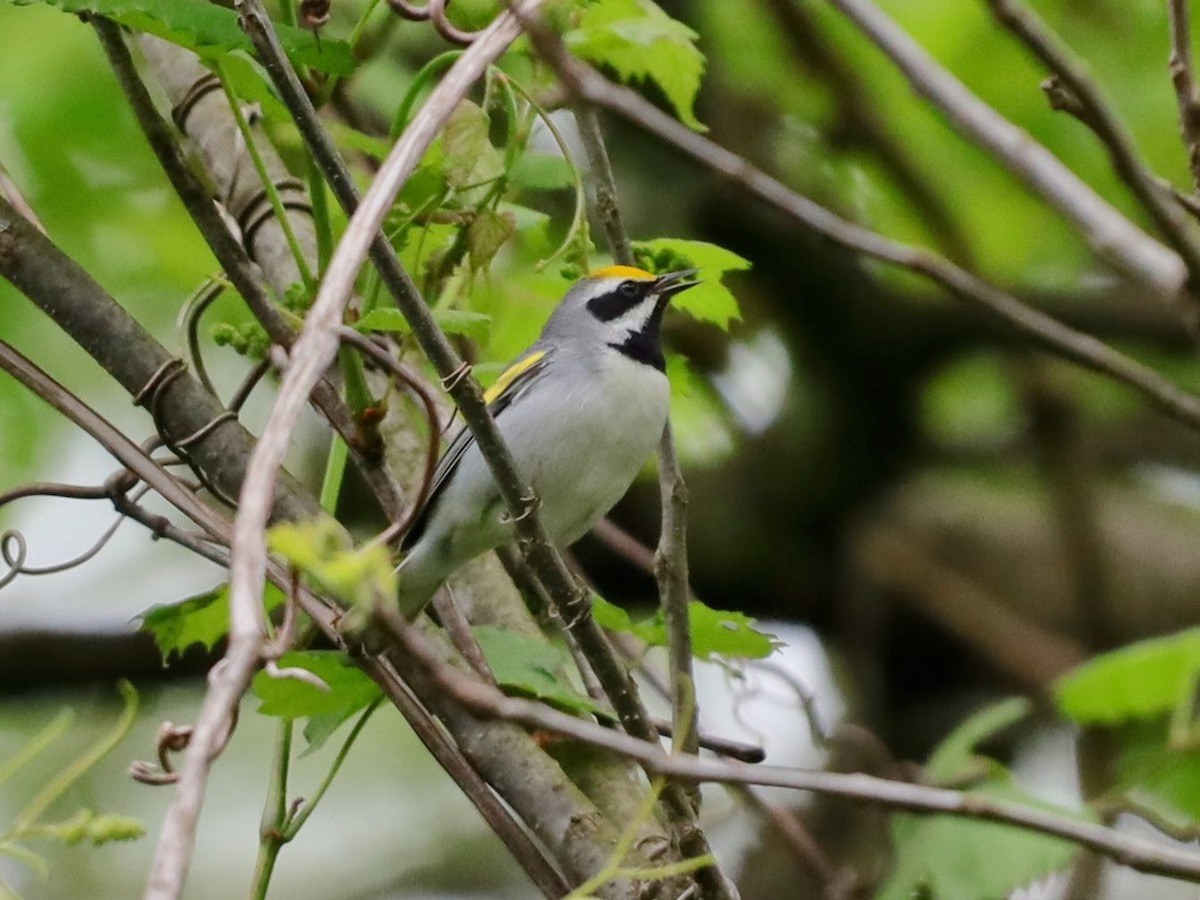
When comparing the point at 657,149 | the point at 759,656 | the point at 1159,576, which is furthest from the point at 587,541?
the point at 759,656

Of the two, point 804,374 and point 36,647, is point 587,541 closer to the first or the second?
point 804,374

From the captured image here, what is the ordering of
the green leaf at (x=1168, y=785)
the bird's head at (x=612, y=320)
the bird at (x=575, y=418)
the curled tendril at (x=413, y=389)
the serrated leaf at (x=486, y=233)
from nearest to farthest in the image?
1. the curled tendril at (x=413, y=389)
2. the serrated leaf at (x=486, y=233)
3. the green leaf at (x=1168, y=785)
4. the bird at (x=575, y=418)
5. the bird's head at (x=612, y=320)

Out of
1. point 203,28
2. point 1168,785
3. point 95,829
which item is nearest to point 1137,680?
point 1168,785

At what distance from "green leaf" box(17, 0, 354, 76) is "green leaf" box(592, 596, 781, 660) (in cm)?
96

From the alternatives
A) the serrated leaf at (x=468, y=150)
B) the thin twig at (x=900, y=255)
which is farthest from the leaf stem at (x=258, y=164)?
the thin twig at (x=900, y=255)

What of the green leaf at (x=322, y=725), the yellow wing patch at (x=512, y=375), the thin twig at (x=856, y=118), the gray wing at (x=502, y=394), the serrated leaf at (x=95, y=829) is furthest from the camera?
the thin twig at (x=856, y=118)

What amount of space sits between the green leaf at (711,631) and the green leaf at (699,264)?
0.56m

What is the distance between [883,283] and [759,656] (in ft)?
9.18

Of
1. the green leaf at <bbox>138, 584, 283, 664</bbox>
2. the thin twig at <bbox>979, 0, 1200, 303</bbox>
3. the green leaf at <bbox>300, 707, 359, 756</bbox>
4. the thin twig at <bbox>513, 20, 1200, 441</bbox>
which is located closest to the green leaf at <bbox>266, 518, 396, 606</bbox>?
the thin twig at <bbox>513, 20, 1200, 441</bbox>

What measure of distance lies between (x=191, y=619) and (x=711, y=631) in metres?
0.86

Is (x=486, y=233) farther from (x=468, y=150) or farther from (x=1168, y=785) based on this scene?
(x=1168, y=785)

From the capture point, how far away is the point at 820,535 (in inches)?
196

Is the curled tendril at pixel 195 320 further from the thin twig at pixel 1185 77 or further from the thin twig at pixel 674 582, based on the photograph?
the thin twig at pixel 1185 77

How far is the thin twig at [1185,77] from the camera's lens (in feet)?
4.91
